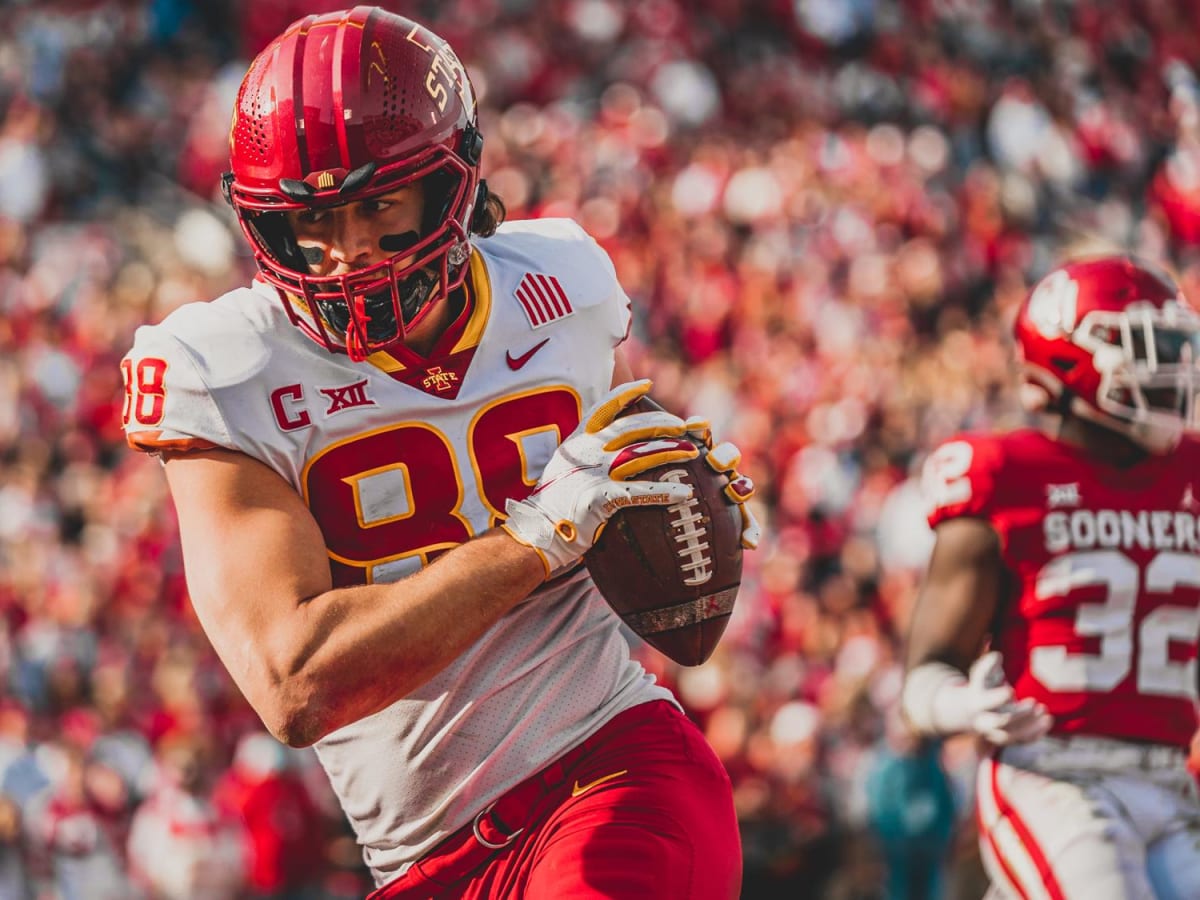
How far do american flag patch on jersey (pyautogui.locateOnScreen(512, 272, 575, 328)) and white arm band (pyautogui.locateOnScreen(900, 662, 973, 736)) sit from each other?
1304mm

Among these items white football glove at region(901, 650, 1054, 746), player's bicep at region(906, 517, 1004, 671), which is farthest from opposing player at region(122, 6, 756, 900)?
player's bicep at region(906, 517, 1004, 671)

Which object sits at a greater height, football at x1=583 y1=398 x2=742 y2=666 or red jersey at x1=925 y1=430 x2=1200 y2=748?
football at x1=583 y1=398 x2=742 y2=666

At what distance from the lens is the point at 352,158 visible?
2.78 metres

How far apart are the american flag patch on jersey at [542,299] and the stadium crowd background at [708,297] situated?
429cm

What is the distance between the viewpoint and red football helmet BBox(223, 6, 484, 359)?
278cm

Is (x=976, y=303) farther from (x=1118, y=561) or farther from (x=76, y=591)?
(x=1118, y=561)

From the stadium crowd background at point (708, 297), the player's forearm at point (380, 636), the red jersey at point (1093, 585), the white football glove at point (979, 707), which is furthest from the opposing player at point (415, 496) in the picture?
the stadium crowd background at point (708, 297)

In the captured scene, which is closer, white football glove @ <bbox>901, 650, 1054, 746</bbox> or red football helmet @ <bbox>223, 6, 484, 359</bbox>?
red football helmet @ <bbox>223, 6, 484, 359</bbox>

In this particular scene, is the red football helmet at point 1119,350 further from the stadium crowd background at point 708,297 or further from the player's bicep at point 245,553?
the stadium crowd background at point 708,297

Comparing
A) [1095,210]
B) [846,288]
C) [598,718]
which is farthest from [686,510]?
[1095,210]

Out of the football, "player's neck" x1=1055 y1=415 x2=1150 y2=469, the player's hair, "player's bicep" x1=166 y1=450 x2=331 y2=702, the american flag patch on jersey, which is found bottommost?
"player's neck" x1=1055 y1=415 x2=1150 y2=469

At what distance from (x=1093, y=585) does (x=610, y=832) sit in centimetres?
169

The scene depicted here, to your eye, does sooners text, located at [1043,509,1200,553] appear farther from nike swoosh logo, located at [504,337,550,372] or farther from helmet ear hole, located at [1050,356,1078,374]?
nike swoosh logo, located at [504,337,550,372]

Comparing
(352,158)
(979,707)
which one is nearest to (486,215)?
(352,158)
